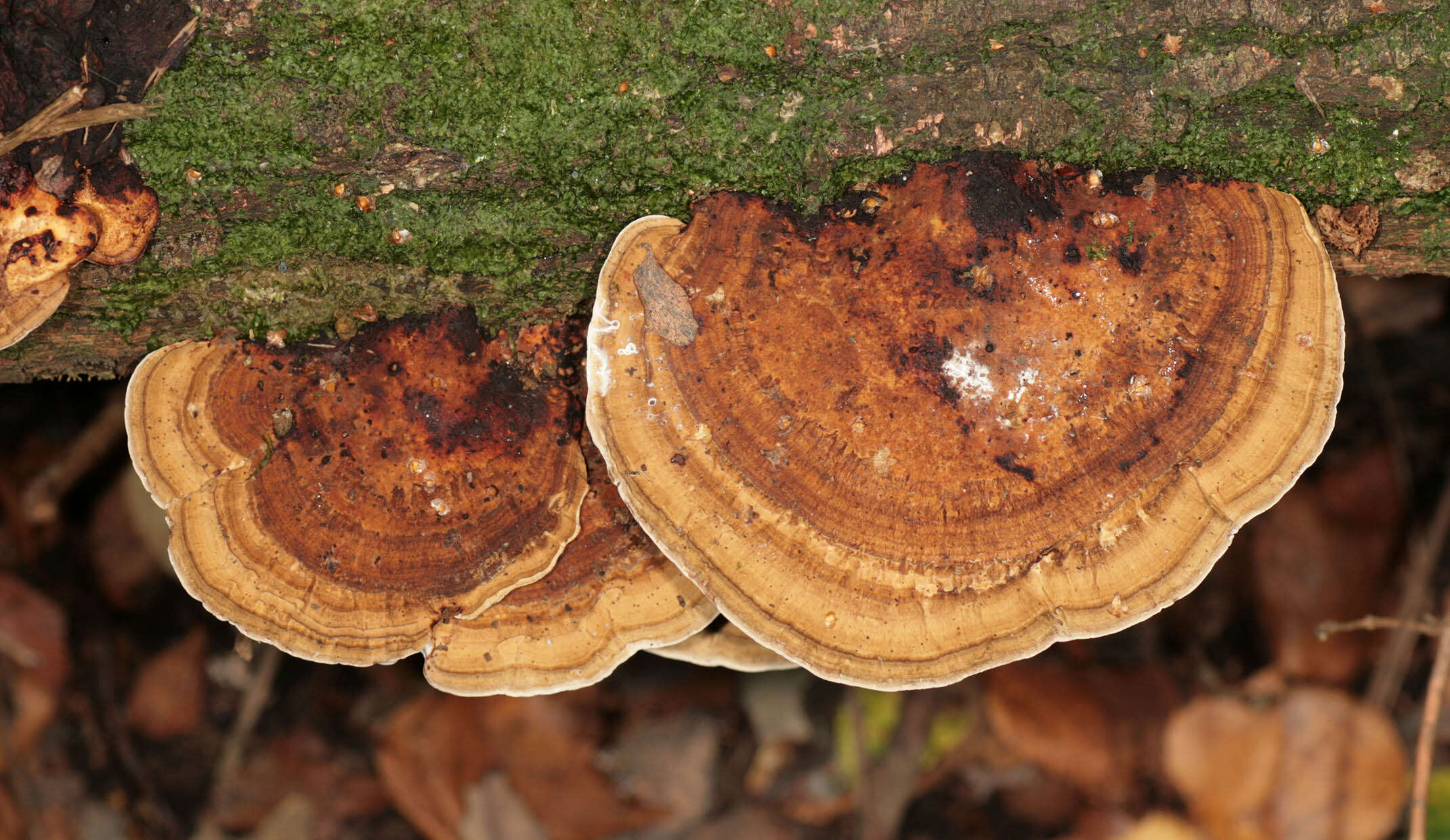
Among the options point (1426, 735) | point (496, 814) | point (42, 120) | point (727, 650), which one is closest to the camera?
point (42, 120)

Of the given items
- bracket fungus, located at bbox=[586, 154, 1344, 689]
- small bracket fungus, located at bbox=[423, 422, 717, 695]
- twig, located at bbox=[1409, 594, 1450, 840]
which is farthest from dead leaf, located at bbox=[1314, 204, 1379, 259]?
small bracket fungus, located at bbox=[423, 422, 717, 695]

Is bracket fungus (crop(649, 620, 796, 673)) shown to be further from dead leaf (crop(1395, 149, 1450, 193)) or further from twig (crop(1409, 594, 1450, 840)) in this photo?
twig (crop(1409, 594, 1450, 840))

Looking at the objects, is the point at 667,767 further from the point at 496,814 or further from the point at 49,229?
the point at 49,229

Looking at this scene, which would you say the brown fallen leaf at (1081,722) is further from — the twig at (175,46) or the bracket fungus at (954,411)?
the twig at (175,46)

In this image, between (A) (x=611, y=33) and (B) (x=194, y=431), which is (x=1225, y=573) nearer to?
(A) (x=611, y=33)

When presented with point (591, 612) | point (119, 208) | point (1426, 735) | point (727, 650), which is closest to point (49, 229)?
point (119, 208)

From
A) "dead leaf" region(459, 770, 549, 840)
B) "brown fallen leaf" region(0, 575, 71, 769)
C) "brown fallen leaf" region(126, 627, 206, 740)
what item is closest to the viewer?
"brown fallen leaf" region(0, 575, 71, 769)

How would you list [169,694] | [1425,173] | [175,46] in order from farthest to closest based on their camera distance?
1. [169,694]
2. [1425,173]
3. [175,46]

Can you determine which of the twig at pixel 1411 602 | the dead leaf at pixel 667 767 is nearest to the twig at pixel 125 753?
the dead leaf at pixel 667 767
